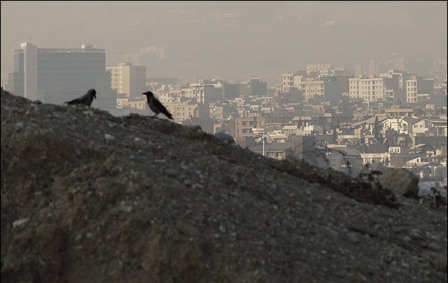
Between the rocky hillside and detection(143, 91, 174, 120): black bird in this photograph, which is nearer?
the rocky hillside

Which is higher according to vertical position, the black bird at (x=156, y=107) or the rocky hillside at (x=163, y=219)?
the black bird at (x=156, y=107)

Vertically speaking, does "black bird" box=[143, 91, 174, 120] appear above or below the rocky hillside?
above

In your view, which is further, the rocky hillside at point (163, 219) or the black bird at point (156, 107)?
the black bird at point (156, 107)

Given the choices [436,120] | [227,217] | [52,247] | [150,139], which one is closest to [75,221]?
[52,247]

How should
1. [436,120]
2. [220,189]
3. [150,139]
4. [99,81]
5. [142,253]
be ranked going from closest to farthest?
[142,253] < [220,189] < [150,139] < [436,120] < [99,81]

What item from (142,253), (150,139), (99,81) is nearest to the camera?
(142,253)

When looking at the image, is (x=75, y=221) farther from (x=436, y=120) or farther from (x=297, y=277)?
(x=436, y=120)

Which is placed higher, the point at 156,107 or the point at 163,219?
the point at 156,107

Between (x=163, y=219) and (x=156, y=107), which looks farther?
(x=156, y=107)
